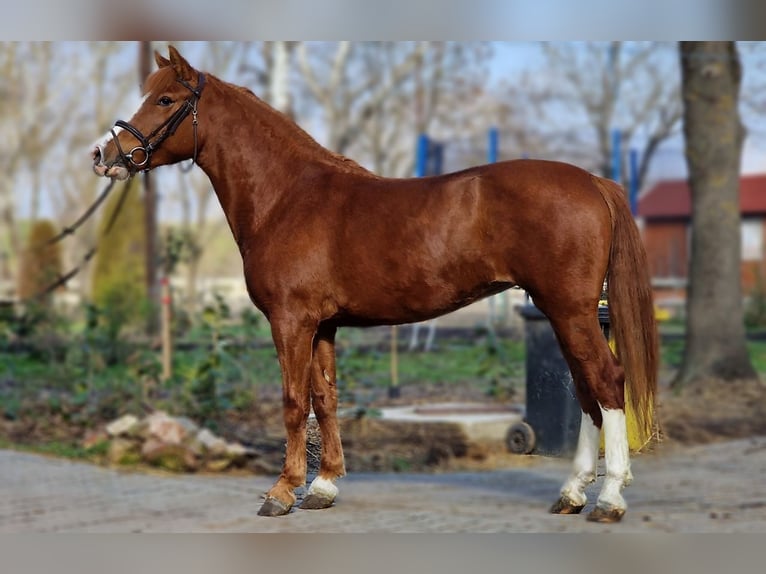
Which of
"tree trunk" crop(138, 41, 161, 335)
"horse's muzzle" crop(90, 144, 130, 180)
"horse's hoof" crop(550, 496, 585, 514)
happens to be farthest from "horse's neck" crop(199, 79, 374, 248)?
"tree trunk" crop(138, 41, 161, 335)

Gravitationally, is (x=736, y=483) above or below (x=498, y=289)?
below

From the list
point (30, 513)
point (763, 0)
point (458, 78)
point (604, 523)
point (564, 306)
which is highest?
point (458, 78)

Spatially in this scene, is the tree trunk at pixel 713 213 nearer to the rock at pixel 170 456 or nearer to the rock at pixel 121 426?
the rock at pixel 170 456

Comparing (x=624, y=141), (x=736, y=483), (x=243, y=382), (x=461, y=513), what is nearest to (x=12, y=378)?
(x=243, y=382)

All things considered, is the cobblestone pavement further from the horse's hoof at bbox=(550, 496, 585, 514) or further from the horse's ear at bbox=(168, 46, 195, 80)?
the horse's ear at bbox=(168, 46, 195, 80)

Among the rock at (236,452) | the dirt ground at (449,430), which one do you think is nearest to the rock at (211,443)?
the rock at (236,452)

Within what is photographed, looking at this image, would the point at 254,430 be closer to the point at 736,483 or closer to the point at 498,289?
the point at 736,483

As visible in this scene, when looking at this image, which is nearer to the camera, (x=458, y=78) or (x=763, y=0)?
(x=763, y=0)

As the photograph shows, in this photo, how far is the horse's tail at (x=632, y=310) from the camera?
3.55 metres

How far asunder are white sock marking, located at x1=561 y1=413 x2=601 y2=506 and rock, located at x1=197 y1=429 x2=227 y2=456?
17.6ft

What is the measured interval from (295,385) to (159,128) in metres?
1.20

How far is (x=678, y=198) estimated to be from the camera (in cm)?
1652

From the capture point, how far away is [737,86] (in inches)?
390

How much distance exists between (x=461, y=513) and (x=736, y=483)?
10.3ft
